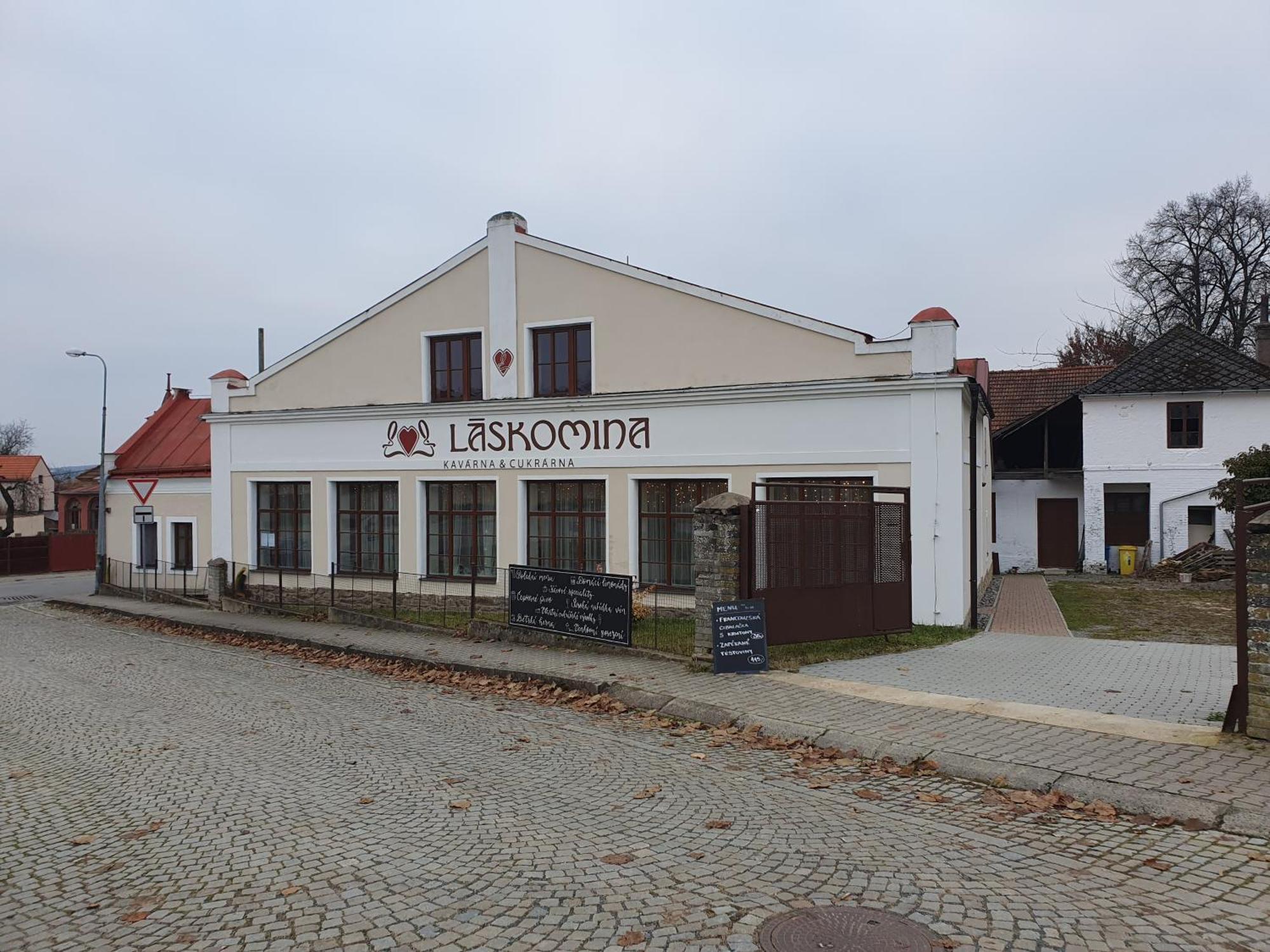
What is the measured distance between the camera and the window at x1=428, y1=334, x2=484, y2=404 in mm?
18797

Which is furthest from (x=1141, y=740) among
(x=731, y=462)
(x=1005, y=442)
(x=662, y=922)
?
(x=1005, y=442)

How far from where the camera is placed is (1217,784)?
6.19 m

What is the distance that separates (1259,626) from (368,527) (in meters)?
17.2

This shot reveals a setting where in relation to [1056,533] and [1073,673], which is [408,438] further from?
[1056,533]

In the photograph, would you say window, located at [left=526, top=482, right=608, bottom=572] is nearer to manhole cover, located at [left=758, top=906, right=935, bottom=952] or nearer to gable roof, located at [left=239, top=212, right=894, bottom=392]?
gable roof, located at [left=239, top=212, right=894, bottom=392]

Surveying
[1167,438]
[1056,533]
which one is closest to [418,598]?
[1056,533]

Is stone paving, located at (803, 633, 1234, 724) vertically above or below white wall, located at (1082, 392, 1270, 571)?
below

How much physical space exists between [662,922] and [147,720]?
288 inches

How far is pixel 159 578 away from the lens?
87.6ft

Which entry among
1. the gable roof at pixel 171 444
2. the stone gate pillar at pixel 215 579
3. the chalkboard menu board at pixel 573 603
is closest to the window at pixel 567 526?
the chalkboard menu board at pixel 573 603

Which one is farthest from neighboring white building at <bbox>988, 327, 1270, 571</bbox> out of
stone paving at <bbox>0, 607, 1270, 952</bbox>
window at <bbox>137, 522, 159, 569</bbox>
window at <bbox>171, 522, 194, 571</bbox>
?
window at <bbox>137, 522, 159, 569</bbox>

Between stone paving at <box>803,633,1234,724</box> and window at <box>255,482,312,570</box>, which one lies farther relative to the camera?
window at <box>255,482,312,570</box>

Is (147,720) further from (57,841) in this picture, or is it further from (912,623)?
(912,623)

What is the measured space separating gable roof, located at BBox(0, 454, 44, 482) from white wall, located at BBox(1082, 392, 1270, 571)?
68.3 metres
